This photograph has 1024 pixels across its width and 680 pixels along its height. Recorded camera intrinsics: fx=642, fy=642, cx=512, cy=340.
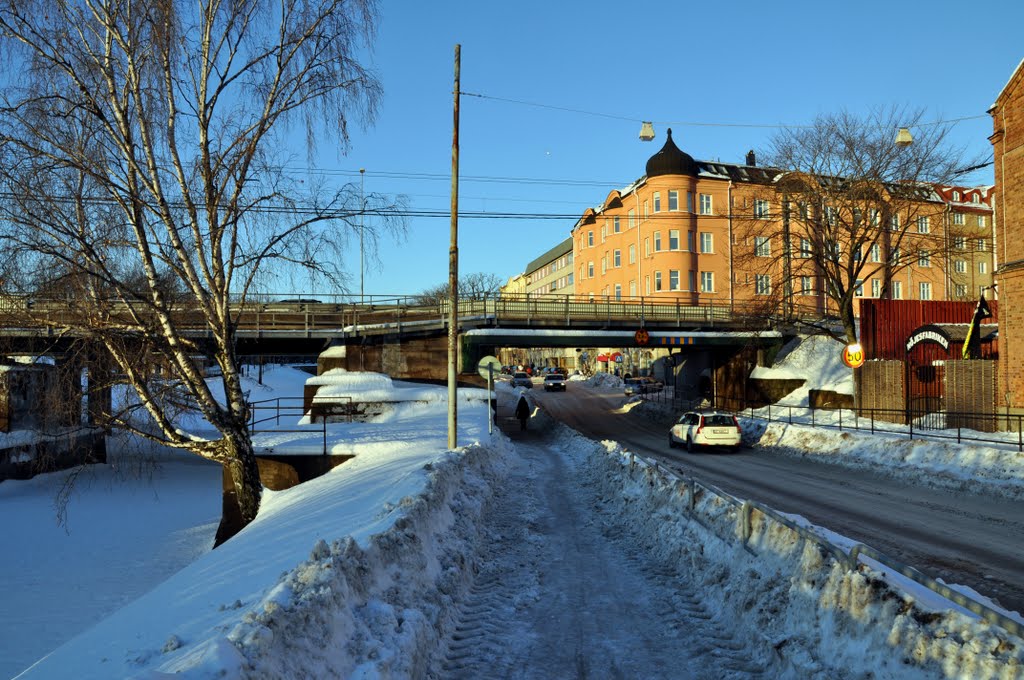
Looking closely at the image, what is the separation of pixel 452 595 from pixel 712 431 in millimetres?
17258

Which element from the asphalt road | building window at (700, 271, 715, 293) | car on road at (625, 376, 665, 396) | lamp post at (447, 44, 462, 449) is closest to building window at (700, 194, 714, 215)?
building window at (700, 271, 715, 293)

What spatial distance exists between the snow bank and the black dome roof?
47.2 m

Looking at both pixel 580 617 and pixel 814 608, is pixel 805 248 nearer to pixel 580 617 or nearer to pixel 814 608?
pixel 580 617

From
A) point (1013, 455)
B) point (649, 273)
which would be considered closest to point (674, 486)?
point (1013, 455)

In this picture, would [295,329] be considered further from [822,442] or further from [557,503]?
[822,442]

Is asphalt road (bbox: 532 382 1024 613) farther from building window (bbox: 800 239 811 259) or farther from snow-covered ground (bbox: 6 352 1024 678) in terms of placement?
building window (bbox: 800 239 811 259)

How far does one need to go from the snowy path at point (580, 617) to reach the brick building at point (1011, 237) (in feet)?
60.0

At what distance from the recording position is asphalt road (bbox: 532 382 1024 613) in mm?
8375

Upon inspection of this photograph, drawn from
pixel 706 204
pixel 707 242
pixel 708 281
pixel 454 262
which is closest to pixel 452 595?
pixel 454 262

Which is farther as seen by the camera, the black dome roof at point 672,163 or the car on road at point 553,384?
the car on road at point 553,384

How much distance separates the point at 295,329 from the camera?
99.9 ft

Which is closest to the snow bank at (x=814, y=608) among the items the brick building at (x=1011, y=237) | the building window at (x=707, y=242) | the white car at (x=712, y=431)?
the white car at (x=712, y=431)

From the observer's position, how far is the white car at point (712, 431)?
75.0ft

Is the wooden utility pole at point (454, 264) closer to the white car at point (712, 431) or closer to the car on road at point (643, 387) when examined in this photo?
the white car at point (712, 431)
